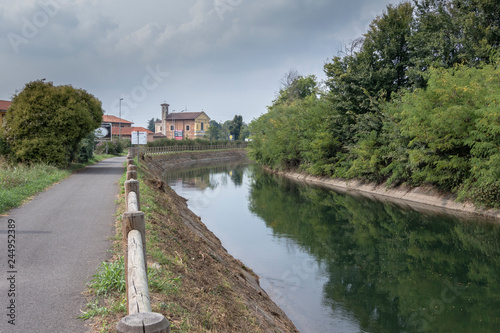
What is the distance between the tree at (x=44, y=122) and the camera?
76.8ft

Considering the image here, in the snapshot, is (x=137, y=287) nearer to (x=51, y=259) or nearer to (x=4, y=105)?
(x=51, y=259)

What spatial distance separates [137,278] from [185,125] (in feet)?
358

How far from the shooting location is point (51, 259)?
6.85 metres

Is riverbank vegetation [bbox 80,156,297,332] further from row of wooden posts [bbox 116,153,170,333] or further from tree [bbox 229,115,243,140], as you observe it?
tree [bbox 229,115,243,140]

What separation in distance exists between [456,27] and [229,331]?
90.7 ft

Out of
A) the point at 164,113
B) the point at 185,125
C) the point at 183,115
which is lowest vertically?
the point at 185,125

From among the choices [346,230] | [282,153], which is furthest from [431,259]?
[282,153]

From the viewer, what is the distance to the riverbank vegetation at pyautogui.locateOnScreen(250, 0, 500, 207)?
795 inches

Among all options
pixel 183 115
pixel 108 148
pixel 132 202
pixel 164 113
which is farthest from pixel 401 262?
pixel 164 113

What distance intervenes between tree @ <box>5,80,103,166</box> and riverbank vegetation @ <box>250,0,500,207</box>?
65.6 ft

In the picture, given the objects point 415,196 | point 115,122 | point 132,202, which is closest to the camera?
point 132,202

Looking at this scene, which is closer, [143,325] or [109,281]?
[143,325]

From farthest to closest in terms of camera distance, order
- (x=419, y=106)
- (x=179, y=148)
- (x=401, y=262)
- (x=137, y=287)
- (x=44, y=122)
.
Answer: (x=179, y=148), (x=44, y=122), (x=419, y=106), (x=401, y=262), (x=137, y=287)

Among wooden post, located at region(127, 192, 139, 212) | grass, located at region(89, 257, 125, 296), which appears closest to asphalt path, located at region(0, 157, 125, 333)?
grass, located at region(89, 257, 125, 296)
